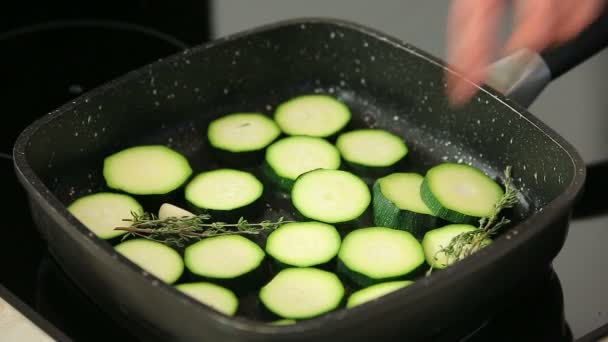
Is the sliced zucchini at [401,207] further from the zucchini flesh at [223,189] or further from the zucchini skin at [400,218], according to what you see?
the zucchini flesh at [223,189]

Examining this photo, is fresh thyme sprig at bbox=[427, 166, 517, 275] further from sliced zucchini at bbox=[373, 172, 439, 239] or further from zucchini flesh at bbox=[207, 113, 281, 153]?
zucchini flesh at bbox=[207, 113, 281, 153]

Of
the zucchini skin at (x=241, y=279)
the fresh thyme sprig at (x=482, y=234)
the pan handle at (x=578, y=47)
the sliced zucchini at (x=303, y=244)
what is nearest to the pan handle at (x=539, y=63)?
the pan handle at (x=578, y=47)

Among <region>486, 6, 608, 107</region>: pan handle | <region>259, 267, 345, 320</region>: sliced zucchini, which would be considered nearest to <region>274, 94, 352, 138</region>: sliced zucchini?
<region>486, 6, 608, 107</region>: pan handle

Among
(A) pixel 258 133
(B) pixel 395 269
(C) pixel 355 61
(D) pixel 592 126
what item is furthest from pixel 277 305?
(D) pixel 592 126

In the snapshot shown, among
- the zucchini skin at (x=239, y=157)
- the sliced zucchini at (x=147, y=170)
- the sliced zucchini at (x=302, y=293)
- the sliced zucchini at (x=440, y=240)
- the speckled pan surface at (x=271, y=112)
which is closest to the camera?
the speckled pan surface at (x=271, y=112)

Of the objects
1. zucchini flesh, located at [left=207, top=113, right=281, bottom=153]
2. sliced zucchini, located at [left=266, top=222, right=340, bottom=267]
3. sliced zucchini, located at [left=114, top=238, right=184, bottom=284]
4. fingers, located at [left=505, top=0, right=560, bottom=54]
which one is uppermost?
fingers, located at [left=505, top=0, right=560, bottom=54]

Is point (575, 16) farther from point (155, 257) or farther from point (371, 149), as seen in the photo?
point (155, 257)
